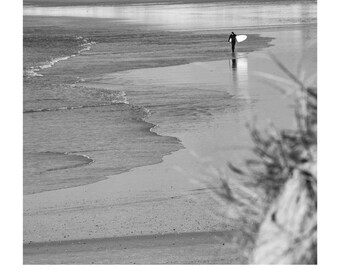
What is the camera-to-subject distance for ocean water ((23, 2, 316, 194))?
8758mm

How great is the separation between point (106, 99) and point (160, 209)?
16.1 feet

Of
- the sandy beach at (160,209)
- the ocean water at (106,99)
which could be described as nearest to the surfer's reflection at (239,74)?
the ocean water at (106,99)

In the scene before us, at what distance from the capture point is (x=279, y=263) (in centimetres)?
250

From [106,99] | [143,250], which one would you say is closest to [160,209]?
[143,250]

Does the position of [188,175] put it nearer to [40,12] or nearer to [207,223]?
[207,223]

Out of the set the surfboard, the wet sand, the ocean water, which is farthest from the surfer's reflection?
the wet sand

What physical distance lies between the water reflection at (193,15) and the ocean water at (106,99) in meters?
0.42

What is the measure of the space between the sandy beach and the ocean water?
0.55 feet

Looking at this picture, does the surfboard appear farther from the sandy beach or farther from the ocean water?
the sandy beach

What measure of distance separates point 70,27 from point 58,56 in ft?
26.8

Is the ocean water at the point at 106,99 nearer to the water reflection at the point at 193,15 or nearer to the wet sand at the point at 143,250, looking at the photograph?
the water reflection at the point at 193,15

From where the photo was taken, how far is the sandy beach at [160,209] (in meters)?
6.21

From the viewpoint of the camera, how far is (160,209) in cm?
727
